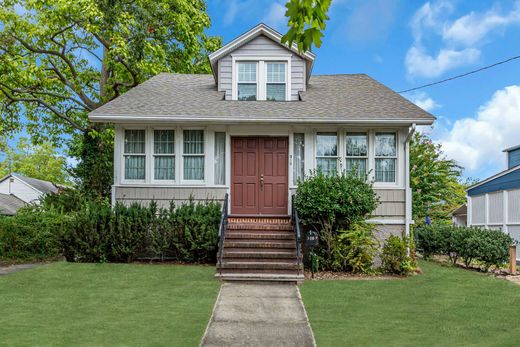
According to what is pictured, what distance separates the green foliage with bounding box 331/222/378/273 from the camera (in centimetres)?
1130

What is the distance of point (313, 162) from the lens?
12.9 meters

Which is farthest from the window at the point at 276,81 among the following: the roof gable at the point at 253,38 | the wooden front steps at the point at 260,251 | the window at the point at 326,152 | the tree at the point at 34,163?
the tree at the point at 34,163

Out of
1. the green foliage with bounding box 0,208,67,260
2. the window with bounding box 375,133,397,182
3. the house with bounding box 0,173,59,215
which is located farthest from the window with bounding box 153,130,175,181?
the house with bounding box 0,173,59,215

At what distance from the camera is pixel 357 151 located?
42.2 ft

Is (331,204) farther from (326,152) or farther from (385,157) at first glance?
(385,157)

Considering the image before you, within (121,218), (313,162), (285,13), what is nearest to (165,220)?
(121,218)

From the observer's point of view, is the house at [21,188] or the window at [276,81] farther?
the house at [21,188]

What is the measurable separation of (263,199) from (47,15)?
13.2m

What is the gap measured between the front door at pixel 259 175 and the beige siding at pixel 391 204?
2.51 m

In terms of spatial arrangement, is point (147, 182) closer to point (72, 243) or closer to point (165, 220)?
point (165, 220)

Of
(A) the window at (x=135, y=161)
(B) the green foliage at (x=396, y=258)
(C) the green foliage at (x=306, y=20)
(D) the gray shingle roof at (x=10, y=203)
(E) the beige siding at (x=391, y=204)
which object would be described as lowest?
(B) the green foliage at (x=396, y=258)

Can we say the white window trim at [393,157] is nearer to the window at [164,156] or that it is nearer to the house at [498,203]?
the window at [164,156]

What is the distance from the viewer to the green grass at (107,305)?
595cm

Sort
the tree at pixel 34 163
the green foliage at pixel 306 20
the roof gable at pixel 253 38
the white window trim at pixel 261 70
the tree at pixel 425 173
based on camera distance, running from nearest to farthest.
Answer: the green foliage at pixel 306 20 → the roof gable at pixel 253 38 → the white window trim at pixel 261 70 → the tree at pixel 425 173 → the tree at pixel 34 163
